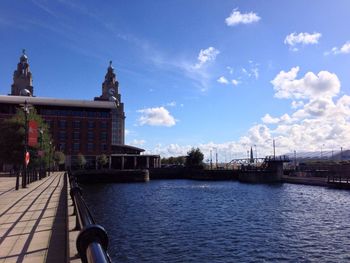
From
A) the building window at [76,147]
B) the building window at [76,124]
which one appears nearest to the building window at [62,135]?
the building window at [76,124]

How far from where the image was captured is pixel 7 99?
148 meters

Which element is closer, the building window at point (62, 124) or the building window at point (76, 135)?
the building window at point (62, 124)

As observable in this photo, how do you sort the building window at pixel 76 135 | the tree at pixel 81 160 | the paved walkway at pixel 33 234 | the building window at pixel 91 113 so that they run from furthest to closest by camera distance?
the building window at pixel 91 113, the building window at pixel 76 135, the tree at pixel 81 160, the paved walkway at pixel 33 234

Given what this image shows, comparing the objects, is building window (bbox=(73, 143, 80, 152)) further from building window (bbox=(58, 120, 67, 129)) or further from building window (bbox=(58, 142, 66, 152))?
building window (bbox=(58, 120, 67, 129))

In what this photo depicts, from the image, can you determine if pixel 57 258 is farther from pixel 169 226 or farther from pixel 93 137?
pixel 93 137

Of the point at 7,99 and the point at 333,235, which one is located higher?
the point at 7,99

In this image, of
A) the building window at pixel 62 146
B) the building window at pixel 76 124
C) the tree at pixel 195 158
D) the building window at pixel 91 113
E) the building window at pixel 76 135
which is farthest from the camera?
the tree at pixel 195 158

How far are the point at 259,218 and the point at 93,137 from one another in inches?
4817

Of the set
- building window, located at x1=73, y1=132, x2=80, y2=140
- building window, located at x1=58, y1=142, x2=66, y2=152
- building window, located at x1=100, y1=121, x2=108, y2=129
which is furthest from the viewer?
building window, located at x1=100, y1=121, x2=108, y2=129

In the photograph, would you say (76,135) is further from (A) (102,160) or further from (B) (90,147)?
(A) (102,160)

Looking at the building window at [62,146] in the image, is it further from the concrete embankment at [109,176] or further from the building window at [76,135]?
the concrete embankment at [109,176]

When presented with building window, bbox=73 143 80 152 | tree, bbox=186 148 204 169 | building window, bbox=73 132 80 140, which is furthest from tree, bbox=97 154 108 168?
tree, bbox=186 148 204 169

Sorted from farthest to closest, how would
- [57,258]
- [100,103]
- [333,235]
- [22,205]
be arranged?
[100,103], [333,235], [22,205], [57,258]

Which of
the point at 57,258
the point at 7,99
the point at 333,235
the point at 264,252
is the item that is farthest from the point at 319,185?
the point at 7,99
